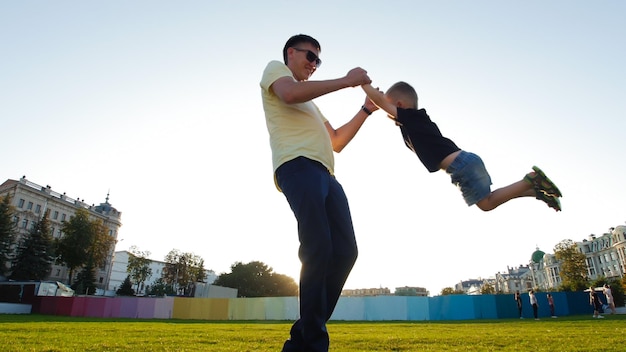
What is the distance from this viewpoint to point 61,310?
1220 inches

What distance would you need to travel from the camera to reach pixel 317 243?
7.58 feet

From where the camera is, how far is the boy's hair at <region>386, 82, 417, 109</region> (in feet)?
13.9

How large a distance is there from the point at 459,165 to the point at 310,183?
187 centimetres


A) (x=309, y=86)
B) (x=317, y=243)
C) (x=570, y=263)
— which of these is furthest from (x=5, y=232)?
(x=570, y=263)

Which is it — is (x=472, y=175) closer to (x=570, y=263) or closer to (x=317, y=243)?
(x=317, y=243)

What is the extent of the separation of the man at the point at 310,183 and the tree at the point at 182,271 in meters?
74.2

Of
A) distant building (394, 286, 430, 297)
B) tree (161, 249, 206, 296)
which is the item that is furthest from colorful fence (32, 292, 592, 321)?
distant building (394, 286, 430, 297)

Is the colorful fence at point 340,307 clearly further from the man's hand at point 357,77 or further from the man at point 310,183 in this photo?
the man's hand at point 357,77

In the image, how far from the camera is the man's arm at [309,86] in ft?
8.47

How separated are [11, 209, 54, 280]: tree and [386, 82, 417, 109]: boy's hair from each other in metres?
59.1

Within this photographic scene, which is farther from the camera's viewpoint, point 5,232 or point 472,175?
point 5,232

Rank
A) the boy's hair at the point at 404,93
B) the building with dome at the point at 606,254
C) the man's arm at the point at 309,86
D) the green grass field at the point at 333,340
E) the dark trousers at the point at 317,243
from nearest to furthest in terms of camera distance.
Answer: the dark trousers at the point at 317,243, the man's arm at the point at 309,86, the boy's hair at the point at 404,93, the green grass field at the point at 333,340, the building with dome at the point at 606,254

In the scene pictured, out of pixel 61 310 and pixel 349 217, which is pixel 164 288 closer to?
pixel 61 310

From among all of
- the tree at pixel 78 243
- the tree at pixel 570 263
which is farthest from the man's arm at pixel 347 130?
the tree at pixel 570 263
